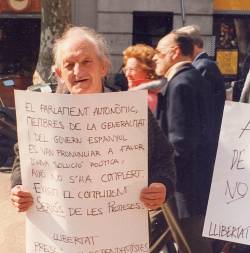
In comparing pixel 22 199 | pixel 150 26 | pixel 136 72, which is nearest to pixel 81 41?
pixel 22 199

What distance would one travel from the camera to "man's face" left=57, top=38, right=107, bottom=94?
255 cm

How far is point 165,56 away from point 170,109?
67 cm

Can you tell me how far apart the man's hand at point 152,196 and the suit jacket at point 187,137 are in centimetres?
104

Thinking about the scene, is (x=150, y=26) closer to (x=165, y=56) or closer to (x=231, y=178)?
(x=165, y=56)

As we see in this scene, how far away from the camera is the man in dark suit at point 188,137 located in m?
3.59

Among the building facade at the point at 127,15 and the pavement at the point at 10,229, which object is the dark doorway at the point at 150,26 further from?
the pavement at the point at 10,229

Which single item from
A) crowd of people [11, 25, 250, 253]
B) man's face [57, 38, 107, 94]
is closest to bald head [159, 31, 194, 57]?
crowd of people [11, 25, 250, 253]

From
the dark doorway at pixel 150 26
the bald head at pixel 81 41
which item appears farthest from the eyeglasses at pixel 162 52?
the dark doorway at pixel 150 26

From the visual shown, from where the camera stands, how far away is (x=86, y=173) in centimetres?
245

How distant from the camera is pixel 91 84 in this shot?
255cm

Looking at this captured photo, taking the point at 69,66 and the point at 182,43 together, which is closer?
the point at 69,66

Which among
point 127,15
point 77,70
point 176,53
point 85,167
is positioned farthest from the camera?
point 127,15

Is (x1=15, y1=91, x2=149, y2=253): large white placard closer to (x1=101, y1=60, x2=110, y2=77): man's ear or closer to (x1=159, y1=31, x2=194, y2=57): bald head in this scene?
(x1=101, y1=60, x2=110, y2=77): man's ear

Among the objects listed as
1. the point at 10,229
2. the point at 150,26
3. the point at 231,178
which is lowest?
the point at 10,229
